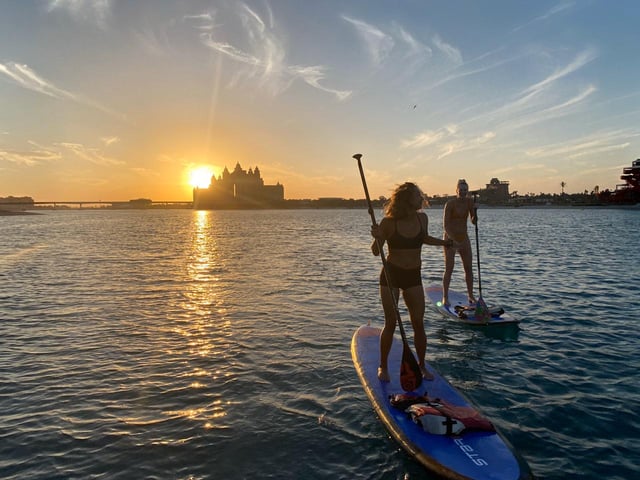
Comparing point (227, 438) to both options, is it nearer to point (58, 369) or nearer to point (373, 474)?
point (373, 474)

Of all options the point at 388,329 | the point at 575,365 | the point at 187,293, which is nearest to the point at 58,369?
the point at 388,329

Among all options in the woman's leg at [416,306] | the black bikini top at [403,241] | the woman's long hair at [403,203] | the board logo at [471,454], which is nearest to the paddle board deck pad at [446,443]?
the board logo at [471,454]

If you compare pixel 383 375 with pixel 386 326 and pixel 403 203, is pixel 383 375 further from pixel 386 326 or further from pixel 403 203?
pixel 403 203

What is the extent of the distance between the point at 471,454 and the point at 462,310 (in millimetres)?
6447

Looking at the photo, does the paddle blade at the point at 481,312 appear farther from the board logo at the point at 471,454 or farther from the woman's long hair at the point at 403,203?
the board logo at the point at 471,454

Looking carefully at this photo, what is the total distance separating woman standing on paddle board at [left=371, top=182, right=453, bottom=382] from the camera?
5.89 m

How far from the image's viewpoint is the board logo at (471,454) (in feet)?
14.4

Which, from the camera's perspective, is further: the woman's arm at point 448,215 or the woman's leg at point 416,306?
the woman's arm at point 448,215

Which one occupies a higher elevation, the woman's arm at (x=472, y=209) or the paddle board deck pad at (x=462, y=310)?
the woman's arm at (x=472, y=209)

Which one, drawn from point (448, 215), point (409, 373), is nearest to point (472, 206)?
point (448, 215)

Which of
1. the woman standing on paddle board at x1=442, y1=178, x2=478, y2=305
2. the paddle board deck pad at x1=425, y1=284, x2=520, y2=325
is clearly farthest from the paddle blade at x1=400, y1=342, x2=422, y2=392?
the woman standing on paddle board at x1=442, y1=178, x2=478, y2=305

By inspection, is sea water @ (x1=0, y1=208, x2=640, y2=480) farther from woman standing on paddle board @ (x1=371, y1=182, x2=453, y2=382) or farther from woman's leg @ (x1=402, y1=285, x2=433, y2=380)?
woman standing on paddle board @ (x1=371, y1=182, x2=453, y2=382)

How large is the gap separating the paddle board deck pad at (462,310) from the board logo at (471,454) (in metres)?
5.68

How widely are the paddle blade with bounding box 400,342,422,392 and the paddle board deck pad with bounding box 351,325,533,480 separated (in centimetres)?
10
